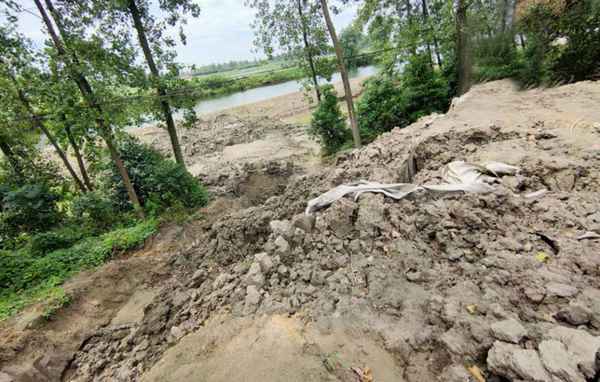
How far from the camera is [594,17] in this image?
6.75 m

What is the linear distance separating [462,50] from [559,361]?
1081cm

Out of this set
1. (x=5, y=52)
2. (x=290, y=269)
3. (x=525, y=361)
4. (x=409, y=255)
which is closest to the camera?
(x=525, y=361)

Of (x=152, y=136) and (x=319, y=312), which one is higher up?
(x=152, y=136)

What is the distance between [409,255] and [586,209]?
1.97 metres

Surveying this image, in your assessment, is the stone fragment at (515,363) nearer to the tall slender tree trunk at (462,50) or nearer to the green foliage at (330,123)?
the green foliage at (330,123)

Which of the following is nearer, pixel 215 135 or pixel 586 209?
pixel 586 209

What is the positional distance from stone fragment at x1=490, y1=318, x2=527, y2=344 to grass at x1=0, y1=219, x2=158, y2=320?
6.01 m

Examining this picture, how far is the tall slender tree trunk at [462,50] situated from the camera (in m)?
9.06

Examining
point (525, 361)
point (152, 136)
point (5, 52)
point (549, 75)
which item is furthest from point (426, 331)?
point (152, 136)

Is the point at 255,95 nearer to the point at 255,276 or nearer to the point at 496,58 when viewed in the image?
the point at 496,58

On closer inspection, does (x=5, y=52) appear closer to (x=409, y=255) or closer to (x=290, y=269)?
(x=290, y=269)

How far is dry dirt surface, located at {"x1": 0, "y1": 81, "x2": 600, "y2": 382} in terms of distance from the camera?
2.20 meters

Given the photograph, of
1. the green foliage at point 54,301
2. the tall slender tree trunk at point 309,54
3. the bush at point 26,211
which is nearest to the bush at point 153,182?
the bush at point 26,211

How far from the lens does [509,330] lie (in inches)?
82.3
